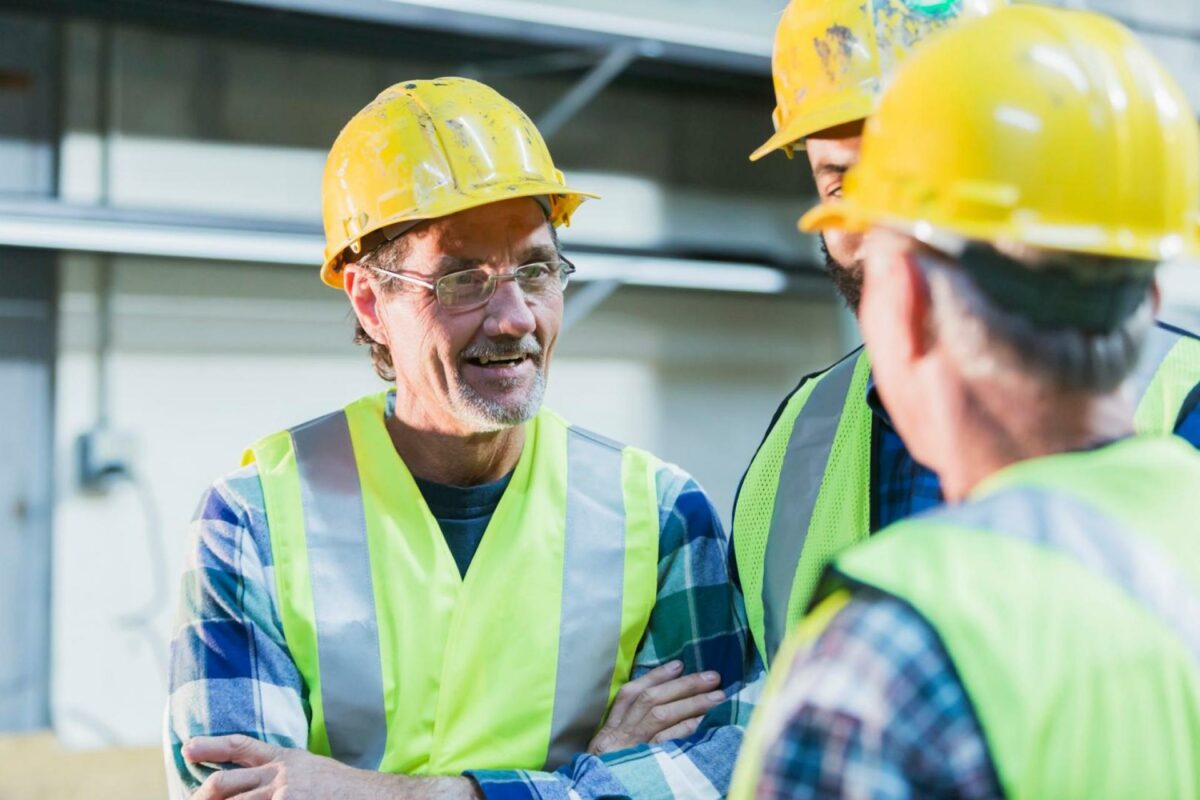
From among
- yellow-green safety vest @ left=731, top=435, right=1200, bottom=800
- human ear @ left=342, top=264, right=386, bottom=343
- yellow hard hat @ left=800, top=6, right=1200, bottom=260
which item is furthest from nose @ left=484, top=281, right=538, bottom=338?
yellow-green safety vest @ left=731, top=435, right=1200, bottom=800

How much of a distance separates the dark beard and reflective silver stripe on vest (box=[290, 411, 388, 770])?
0.79 metres

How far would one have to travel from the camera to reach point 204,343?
16.5ft

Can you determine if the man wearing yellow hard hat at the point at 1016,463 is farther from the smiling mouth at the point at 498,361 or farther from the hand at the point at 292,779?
the smiling mouth at the point at 498,361

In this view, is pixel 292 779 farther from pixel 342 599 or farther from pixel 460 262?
pixel 460 262

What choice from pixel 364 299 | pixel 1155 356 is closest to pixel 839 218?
pixel 1155 356

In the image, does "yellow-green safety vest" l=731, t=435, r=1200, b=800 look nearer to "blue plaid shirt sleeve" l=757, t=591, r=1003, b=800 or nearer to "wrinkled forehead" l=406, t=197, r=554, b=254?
"blue plaid shirt sleeve" l=757, t=591, r=1003, b=800

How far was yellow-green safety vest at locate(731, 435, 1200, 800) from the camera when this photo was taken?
795 millimetres

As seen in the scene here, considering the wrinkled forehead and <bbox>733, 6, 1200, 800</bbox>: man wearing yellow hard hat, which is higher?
the wrinkled forehead

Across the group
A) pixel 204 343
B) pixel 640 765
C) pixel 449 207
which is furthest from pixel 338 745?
pixel 204 343

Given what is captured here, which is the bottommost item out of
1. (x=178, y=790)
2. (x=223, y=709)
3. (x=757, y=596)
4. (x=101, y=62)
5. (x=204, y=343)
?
(x=178, y=790)

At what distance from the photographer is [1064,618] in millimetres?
816

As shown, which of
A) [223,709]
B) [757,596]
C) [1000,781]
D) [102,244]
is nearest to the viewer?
[1000,781]

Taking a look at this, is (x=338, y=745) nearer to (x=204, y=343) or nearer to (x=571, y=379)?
(x=204, y=343)

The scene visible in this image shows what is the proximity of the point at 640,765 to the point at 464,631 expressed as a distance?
0.33m
